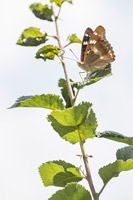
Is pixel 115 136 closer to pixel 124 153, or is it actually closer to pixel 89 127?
pixel 89 127

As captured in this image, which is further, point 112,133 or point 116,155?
point 116,155

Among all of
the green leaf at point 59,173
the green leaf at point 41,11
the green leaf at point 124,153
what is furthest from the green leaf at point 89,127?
the green leaf at point 41,11

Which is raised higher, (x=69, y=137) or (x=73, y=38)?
(x=73, y=38)

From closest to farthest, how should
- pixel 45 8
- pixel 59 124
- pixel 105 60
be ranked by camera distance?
pixel 59 124 < pixel 45 8 < pixel 105 60

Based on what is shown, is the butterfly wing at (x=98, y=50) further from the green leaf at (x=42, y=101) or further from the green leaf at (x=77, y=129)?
the green leaf at (x=77, y=129)

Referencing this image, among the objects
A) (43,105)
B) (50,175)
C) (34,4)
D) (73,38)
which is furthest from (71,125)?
(34,4)

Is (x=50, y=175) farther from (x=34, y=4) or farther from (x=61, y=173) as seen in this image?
(x=34, y=4)
